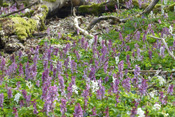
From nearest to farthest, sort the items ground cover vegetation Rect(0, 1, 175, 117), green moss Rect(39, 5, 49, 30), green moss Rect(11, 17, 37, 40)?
1. ground cover vegetation Rect(0, 1, 175, 117)
2. green moss Rect(11, 17, 37, 40)
3. green moss Rect(39, 5, 49, 30)

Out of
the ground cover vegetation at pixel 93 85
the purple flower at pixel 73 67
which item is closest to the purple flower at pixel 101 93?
the ground cover vegetation at pixel 93 85

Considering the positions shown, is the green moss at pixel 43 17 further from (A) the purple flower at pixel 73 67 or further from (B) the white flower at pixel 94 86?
(B) the white flower at pixel 94 86

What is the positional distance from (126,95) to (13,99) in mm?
2232

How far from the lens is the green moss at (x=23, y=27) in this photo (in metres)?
9.30

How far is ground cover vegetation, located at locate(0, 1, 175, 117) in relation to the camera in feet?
13.3

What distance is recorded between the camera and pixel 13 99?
4.69 metres

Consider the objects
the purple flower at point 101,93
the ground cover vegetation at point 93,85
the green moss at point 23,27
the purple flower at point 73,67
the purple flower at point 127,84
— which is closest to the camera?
the ground cover vegetation at point 93,85

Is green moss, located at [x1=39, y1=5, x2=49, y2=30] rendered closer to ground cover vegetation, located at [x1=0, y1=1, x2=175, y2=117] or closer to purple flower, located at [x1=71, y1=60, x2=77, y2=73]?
ground cover vegetation, located at [x1=0, y1=1, x2=175, y2=117]

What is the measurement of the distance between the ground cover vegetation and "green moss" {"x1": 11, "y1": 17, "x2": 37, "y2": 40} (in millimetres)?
1118

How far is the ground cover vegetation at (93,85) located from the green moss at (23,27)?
112cm

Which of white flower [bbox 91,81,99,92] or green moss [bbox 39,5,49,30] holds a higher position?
green moss [bbox 39,5,49,30]

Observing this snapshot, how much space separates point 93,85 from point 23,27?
6001 mm

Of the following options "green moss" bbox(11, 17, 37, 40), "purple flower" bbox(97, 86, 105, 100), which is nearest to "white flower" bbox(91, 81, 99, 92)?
"purple flower" bbox(97, 86, 105, 100)

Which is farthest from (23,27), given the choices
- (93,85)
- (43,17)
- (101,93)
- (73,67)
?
(101,93)
